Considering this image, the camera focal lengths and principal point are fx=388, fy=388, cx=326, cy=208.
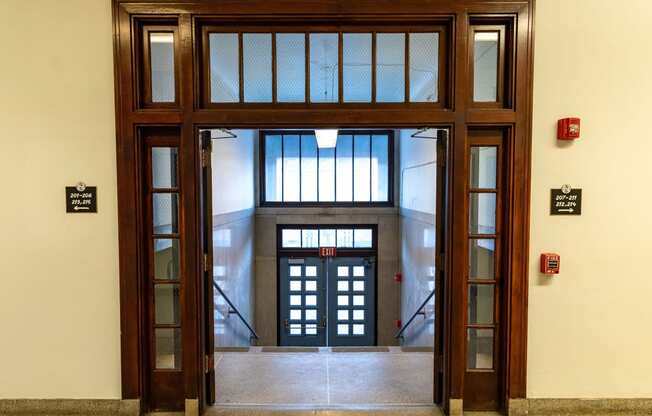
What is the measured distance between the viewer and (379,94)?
2393 millimetres

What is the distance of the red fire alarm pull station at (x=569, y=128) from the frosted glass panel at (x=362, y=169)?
6061mm

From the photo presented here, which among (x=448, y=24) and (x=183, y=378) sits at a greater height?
(x=448, y=24)

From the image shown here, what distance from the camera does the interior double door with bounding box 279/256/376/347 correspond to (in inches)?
321

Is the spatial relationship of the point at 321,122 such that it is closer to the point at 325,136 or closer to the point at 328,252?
the point at 325,136

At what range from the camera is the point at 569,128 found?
2.26 meters

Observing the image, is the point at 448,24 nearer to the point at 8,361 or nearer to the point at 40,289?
the point at 40,289

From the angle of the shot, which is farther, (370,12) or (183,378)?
(183,378)

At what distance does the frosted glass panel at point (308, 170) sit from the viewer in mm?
8375

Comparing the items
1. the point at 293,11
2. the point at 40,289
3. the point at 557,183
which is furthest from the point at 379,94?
the point at 40,289

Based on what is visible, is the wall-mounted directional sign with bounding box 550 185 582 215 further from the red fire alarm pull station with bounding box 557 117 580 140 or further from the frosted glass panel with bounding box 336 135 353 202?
the frosted glass panel with bounding box 336 135 353 202

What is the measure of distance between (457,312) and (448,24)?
1.73m

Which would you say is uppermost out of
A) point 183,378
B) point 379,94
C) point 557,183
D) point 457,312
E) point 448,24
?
point 448,24

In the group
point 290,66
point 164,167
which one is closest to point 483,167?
point 290,66

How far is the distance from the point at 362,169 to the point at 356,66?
5971 millimetres
